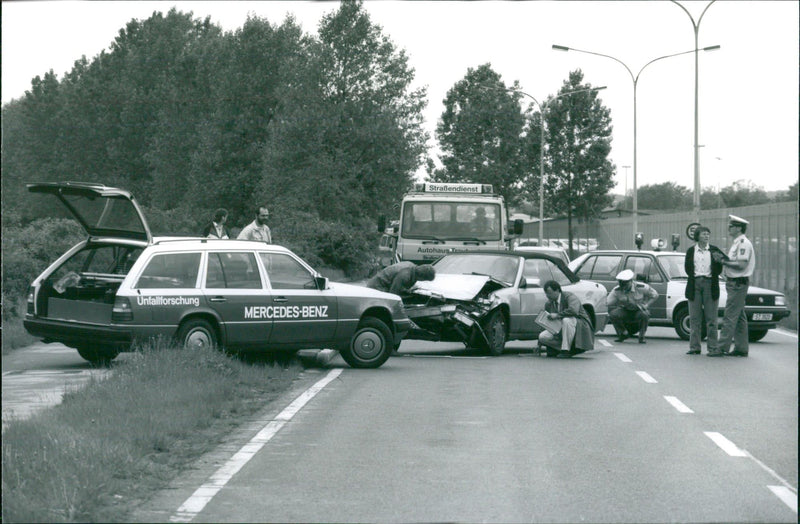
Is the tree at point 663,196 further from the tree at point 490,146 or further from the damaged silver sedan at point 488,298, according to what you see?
the damaged silver sedan at point 488,298

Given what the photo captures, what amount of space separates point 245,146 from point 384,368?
54.4 m

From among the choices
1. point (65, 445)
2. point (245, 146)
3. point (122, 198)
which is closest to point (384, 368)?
point (122, 198)

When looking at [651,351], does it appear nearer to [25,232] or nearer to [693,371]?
[693,371]

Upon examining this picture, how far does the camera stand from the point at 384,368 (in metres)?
15.7

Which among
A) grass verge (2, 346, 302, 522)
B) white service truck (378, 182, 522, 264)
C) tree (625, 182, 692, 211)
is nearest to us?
grass verge (2, 346, 302, 522)

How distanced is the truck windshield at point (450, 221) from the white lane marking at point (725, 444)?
16.4m

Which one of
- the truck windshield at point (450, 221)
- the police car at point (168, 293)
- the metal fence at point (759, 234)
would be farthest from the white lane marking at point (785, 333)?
the police car at point (168, 293)

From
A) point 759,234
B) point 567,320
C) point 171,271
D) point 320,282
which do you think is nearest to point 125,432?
point 171,271

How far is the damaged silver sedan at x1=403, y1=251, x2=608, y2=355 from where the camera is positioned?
17.3 metres

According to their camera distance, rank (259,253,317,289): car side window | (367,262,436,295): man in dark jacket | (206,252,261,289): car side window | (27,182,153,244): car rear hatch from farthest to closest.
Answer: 1. (367,262,436,295): man in dark jacket
2. (259,253,317,289): car side window
3. (206,252,261,289): car side window
4. (27,182,153,244): car rear hatch

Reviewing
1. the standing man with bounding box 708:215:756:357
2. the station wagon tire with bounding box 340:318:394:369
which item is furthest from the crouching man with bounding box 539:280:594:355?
the station wagon tire with bounding box 340:318:394:369

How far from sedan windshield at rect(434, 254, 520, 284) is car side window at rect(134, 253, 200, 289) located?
582 centimetres

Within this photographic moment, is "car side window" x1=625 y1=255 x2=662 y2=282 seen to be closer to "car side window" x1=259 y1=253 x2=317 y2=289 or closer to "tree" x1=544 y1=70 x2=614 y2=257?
"car side window" x1=259 y1=253 x2=317 y2=289

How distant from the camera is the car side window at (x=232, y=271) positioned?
46.0 feet
